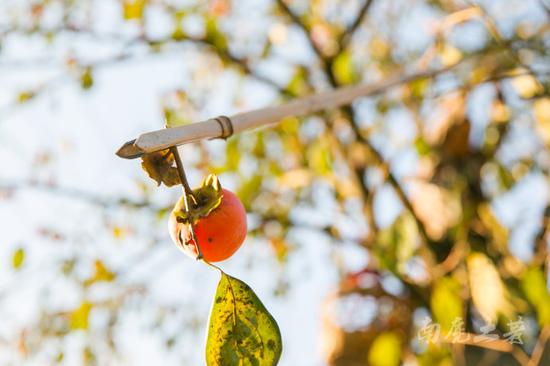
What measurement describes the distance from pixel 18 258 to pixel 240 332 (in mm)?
1153

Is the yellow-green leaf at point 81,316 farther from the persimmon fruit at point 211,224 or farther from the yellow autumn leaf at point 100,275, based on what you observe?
the persimmon fruit at point 211,224

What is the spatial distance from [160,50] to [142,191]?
0.45 metres

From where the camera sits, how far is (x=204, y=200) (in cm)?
70

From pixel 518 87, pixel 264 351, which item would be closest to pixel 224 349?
pixel 264 351

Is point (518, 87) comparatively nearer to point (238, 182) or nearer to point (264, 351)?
point (238, 182)

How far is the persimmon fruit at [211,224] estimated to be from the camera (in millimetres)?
694

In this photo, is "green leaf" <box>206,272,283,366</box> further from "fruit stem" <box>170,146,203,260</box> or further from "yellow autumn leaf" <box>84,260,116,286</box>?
"yellow autumn leaf" <box>84,260,116,286</box>

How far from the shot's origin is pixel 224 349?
2.20ft

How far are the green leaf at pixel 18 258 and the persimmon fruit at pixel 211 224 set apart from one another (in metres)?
1.07

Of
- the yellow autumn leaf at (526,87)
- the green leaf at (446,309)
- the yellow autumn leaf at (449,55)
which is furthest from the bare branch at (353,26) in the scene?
the green leaf at (446,309)

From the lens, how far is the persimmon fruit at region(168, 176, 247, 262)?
694 mm

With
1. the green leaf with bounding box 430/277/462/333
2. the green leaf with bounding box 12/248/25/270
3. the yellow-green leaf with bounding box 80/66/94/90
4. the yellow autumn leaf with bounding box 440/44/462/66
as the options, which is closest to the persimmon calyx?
the green leaf with bounding box 430/277/462/333

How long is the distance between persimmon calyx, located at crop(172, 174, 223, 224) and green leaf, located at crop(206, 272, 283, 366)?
0.07 m

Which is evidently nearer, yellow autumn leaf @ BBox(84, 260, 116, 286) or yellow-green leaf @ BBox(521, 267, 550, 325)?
yellow-green leaf @ BBox(521, 267, 550, 325)
